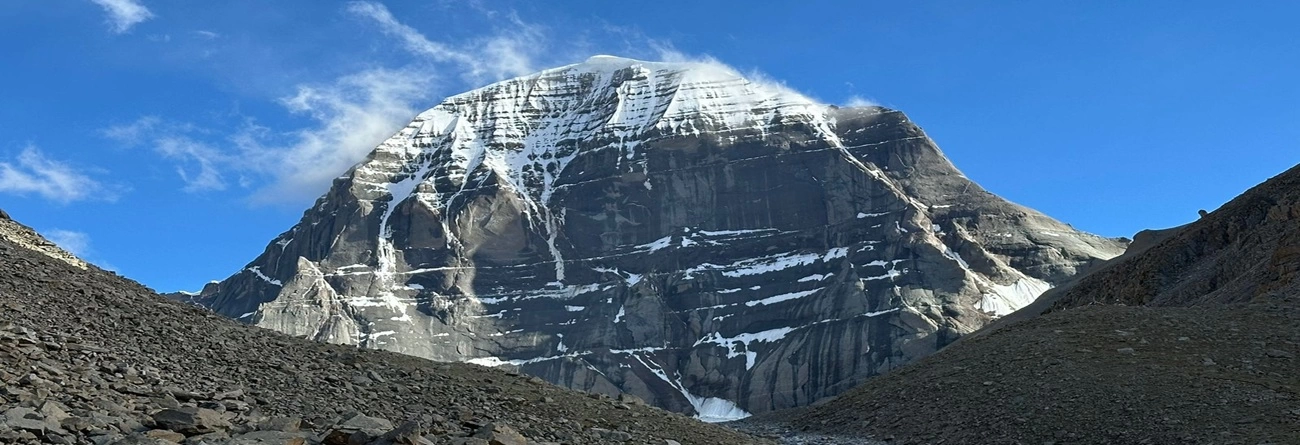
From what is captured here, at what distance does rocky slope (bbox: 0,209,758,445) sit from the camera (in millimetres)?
19031

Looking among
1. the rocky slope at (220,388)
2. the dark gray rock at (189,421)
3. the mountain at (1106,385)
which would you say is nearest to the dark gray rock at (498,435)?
the rocky slope at (220,388)

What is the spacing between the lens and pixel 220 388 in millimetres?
23984

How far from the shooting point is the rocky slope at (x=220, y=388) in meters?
19.0

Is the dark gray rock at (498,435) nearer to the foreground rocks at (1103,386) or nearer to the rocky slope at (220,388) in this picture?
the rocky slope at (220,388)

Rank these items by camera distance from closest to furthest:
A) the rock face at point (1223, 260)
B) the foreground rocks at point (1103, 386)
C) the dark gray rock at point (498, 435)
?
the dark gray rock at point (498, 435), the foreground rocks at point (1103, 386), the rock face at point (1223, 260)

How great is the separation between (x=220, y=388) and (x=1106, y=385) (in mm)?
25053

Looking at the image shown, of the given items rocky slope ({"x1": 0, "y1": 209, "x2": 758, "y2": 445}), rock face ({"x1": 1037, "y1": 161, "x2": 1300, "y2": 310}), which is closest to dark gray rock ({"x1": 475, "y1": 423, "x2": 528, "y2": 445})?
rocky slope ({"x1": 0, "y1": 209, "x2": 758, "y2": 445})

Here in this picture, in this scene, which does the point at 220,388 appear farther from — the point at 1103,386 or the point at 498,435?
the point at 1103,386

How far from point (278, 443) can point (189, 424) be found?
173cm

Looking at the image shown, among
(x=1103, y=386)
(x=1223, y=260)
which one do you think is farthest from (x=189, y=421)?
(x=1223, y=260)

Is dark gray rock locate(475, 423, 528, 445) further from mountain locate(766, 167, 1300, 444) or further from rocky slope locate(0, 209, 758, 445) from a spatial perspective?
mountain locate(766, 167, 1300, 444)

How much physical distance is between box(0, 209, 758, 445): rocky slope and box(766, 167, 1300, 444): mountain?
882cm

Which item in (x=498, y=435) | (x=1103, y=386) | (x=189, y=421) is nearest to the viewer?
(x=189, y=421)

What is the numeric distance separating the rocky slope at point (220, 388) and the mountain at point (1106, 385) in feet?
29.0
